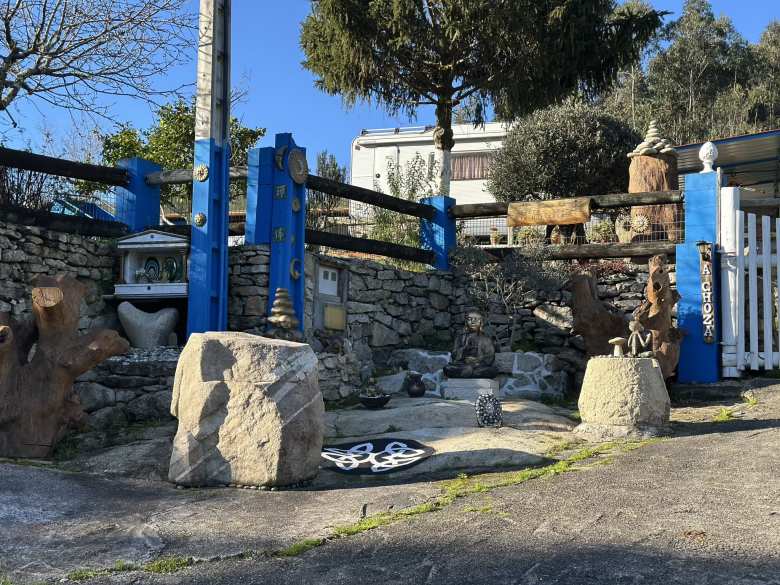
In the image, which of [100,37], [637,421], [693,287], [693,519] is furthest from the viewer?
[693,287]

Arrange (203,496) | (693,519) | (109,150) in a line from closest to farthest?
(693,519) → (203,496) → (109,150)

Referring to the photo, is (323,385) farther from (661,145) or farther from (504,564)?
(661,145)

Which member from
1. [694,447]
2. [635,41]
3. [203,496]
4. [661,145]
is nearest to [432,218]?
[661,145]

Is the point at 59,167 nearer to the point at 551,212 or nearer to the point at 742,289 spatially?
the point at 551,212

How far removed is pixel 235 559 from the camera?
425 cm

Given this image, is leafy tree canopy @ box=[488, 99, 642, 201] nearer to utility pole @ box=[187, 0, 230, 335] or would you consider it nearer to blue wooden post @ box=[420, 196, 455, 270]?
blue wooden post @ box=[420, 196, 455, 270]

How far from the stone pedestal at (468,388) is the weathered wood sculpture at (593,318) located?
1793mm

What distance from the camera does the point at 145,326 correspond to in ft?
32.6

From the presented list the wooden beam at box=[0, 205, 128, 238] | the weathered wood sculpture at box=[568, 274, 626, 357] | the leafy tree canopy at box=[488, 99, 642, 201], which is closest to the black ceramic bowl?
the weathered wood sculpture at box=[568, 274, 626, 357]

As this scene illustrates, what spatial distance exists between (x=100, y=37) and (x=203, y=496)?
251 inches

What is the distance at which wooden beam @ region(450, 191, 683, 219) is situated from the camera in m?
12.0

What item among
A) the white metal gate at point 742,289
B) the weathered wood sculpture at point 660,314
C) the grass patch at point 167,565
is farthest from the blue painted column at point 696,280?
the grass patch at point 167,565

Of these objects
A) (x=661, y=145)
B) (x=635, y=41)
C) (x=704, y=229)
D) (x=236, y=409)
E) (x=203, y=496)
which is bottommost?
(x=203, y=496)

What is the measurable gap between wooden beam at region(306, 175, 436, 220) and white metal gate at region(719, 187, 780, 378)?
4.98 metres
